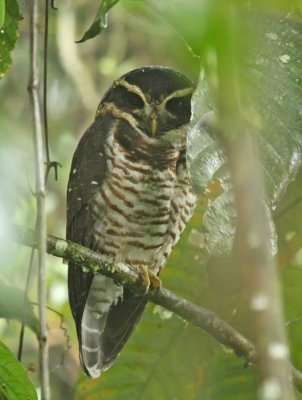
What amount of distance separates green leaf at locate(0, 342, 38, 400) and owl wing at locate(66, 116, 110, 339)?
1.43 metres

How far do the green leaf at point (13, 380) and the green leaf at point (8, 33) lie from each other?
2.18 ft

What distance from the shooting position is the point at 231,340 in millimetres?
2033

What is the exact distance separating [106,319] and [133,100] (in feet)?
2.49

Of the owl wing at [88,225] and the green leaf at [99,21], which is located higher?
the green leaf at [99,21]

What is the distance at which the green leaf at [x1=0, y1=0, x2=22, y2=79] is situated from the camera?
1.67 m

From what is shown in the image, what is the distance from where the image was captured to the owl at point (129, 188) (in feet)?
9.20

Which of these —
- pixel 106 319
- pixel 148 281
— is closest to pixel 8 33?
pixel 148 281

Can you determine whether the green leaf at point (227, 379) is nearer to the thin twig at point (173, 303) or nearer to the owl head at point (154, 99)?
the thin twig at point (173, 303)

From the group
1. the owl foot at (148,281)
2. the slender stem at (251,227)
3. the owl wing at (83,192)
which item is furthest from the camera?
the owl wing at (83,192)

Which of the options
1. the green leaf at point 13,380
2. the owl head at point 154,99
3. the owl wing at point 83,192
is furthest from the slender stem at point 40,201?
the owl head at point 154,99

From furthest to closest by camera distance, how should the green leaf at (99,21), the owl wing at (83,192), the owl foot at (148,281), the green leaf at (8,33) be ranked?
the owl wing at (83,192)
the owl foot at (148,281)
the green leaf at (8,33)
the green leaf at (99,21)

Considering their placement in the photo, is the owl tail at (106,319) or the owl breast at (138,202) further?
the owl tail at (106,319)

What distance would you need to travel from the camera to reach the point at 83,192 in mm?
2807

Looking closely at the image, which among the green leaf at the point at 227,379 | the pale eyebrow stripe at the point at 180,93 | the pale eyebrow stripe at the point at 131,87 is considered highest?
the pale eyebrow stripe at the point at 180,93
